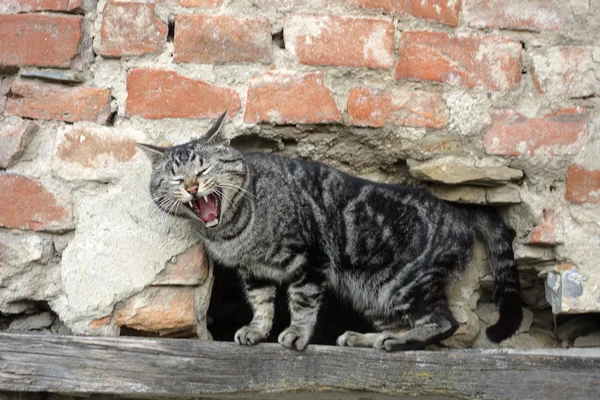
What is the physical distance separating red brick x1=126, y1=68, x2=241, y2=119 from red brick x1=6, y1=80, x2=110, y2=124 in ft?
0.32

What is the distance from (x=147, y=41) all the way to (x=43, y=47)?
1.11 ft

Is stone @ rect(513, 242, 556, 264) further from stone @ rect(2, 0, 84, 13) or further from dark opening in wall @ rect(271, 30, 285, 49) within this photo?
stone @ rect(2, 0, 84, 13)

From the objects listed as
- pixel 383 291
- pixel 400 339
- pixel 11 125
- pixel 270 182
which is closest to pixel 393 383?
pixel 400 339

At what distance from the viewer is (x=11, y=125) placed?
2152 millimetres

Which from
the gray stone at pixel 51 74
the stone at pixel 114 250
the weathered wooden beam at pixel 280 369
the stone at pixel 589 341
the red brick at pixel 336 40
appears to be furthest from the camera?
the stone at pixel 589 341

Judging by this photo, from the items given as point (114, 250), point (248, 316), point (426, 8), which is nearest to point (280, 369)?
point (114, 250)

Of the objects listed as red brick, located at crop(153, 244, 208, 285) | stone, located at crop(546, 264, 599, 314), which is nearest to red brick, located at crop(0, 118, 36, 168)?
red brick, located at crop(153, 244, 208, 285)

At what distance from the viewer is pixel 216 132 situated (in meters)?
2.21

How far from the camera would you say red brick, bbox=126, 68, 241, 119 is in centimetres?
220

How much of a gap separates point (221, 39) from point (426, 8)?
2.42 ft

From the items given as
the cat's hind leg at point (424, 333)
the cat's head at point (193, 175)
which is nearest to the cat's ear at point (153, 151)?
the cat's head at point (193, 175)

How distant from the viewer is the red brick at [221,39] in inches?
87.6

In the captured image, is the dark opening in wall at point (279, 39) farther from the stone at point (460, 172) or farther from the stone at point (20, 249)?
the stone at point (20, 249)

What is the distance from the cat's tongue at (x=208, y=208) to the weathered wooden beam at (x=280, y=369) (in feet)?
1.54
